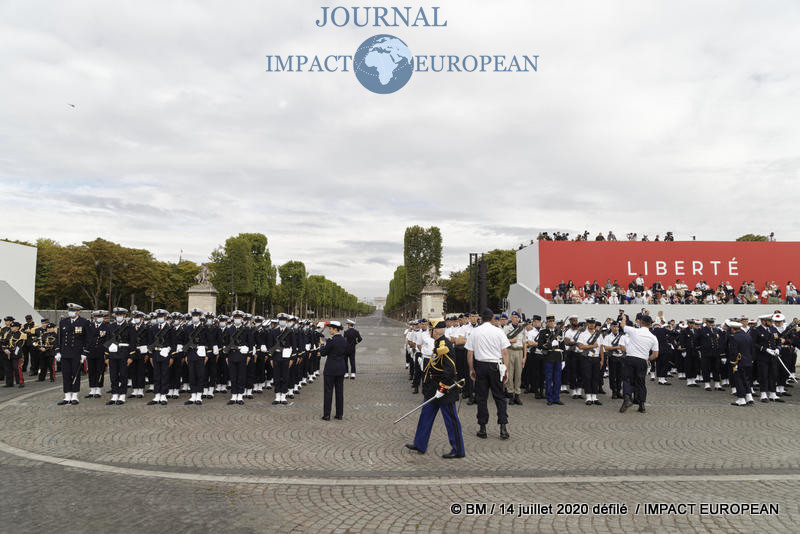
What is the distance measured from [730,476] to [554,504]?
2.68m

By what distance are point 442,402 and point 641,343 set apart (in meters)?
5.69

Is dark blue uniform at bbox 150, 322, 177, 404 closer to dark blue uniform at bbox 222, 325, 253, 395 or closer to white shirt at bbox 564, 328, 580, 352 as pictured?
dark blue uniform at bbox 222, 325, 253, 395

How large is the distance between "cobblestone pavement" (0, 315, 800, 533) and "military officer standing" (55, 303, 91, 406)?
0.56 m

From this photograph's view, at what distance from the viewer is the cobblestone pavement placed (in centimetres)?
488

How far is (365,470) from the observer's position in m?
6.48

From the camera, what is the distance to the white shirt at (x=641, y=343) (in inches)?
415

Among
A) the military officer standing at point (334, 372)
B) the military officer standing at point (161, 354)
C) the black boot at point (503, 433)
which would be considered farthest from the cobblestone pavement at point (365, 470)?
the military officer standing at point (161, 354)

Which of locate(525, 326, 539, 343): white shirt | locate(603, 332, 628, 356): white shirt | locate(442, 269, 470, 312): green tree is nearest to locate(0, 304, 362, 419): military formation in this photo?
locate(525, 326, 539, 343): white shirt

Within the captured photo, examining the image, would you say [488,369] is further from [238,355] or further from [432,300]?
[432,300]

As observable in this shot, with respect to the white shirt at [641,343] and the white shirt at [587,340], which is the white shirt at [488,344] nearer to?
the white shirt at [641,343]

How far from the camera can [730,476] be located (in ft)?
20.4

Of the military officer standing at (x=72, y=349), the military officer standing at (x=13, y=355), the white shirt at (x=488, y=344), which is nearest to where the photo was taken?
the white shirt at (x=488, y=344)

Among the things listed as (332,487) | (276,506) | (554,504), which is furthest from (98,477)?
(554,504)

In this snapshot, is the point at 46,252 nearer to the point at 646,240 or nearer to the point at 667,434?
the point at 646,240
